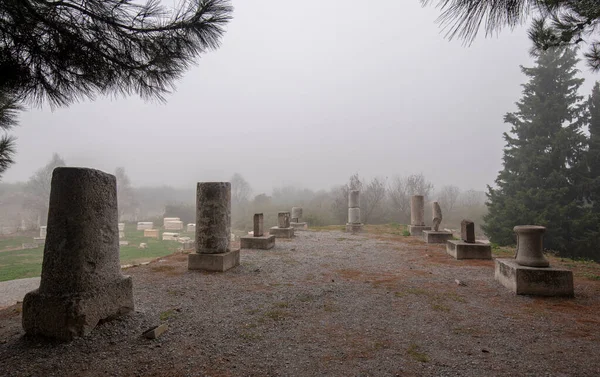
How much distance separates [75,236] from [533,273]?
657 centimetres

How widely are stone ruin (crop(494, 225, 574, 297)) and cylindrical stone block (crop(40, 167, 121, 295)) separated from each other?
6.14m

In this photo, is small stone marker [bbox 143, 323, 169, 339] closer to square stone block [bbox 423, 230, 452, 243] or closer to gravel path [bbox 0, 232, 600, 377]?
gravel path [bbox 0, 232, 600, 377]

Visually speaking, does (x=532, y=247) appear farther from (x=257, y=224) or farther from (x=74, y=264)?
(x=257, y=224)

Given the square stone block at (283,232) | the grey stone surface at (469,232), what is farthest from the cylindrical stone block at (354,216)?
the grey stone surface at (469,232)

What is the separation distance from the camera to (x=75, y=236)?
3.15 meters

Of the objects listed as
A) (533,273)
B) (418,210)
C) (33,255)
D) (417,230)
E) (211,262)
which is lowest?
(33,255)

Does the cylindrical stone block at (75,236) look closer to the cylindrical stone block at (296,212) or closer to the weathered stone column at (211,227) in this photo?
the weathered stone column at (211,227)

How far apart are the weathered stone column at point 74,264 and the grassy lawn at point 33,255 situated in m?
11.6

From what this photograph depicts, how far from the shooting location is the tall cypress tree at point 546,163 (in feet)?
51.9

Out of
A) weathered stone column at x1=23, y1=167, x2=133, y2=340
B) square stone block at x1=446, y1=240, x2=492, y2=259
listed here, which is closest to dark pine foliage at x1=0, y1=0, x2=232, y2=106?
weathered stone column at x1=23, y1=167, x2=133, y2=340

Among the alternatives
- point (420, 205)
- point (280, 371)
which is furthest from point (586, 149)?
point (280, 371)

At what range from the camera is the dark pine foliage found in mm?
2992

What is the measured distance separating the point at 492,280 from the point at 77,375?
259 inches

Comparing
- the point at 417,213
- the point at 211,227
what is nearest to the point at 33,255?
the point at 211,227
